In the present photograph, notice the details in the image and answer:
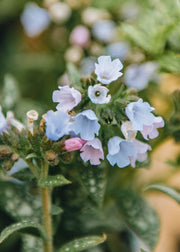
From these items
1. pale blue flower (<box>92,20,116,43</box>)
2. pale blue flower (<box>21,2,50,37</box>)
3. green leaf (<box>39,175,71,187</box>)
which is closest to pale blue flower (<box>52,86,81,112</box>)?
green leaf (<box>39,175,71,187</box>)

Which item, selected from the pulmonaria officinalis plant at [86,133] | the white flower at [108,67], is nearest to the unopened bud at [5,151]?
the pulmonaria officinalis plant at [86,133]

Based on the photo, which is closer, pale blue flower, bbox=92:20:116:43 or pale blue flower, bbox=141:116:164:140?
pale blue flower, bbox=141:116:164:140

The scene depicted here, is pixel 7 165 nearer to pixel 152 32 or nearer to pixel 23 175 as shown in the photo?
pixel 23 175

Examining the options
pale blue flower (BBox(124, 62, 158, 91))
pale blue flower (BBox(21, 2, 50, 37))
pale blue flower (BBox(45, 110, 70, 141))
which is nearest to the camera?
pale blue flower (BBox(45, 110, 70, 141))

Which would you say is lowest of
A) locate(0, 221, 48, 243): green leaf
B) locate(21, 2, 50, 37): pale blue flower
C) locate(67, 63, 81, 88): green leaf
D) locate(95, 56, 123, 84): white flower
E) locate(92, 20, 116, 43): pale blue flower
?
locate(0, 221, 48, 243): green leaf

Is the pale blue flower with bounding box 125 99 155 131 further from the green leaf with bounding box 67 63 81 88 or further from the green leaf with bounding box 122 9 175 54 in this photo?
the green leaf with bounding box 122 9 175 54

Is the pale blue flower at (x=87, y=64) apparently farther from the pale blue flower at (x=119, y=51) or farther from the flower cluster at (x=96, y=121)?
the flower cluster at (x=96, y=121)

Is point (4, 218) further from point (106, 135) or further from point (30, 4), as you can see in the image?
point (30, 4)

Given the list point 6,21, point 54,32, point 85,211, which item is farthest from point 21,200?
point 6,21

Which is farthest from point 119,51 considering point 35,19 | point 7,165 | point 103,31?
point 7,165

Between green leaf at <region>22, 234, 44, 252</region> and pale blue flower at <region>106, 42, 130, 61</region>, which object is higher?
pale blue flower at <region>106, 42, 130, 61</region>
